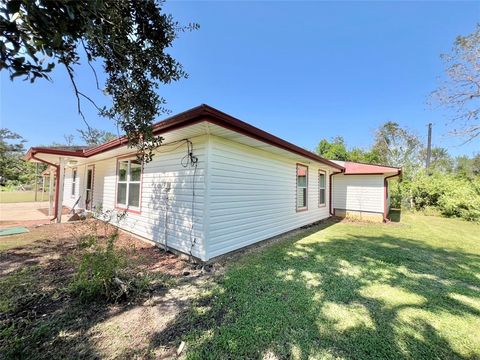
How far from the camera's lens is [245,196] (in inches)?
204

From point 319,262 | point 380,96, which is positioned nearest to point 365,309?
point 319,262

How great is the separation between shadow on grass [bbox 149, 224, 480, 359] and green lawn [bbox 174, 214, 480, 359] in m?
0.01

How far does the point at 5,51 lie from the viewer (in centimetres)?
143

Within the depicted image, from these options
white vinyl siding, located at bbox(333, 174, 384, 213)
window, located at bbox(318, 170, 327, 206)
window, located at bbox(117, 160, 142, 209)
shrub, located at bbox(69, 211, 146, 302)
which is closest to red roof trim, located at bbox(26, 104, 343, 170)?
shrub, located at bbox(69, 211, 146, 302)

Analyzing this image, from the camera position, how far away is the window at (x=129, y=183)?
6.39 m

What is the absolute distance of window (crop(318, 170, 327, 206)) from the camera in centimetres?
968

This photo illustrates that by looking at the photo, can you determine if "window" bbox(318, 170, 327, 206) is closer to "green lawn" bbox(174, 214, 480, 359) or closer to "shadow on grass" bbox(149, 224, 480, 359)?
"green lawn" bbox(174, 214, 480, 359)

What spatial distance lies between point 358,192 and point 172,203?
9.84 m

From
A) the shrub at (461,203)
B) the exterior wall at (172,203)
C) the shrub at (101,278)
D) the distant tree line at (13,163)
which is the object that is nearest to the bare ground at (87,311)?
the shrub at (101,278)

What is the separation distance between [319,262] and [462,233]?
7.36 meters

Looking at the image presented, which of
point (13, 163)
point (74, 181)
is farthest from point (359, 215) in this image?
point (13, 163)

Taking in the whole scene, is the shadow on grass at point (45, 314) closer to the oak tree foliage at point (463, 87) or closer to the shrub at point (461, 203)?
the oak tree foliage at point (463, 87)

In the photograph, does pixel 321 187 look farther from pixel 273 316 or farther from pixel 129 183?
pixel 273 316

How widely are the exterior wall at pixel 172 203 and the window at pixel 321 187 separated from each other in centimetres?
674
